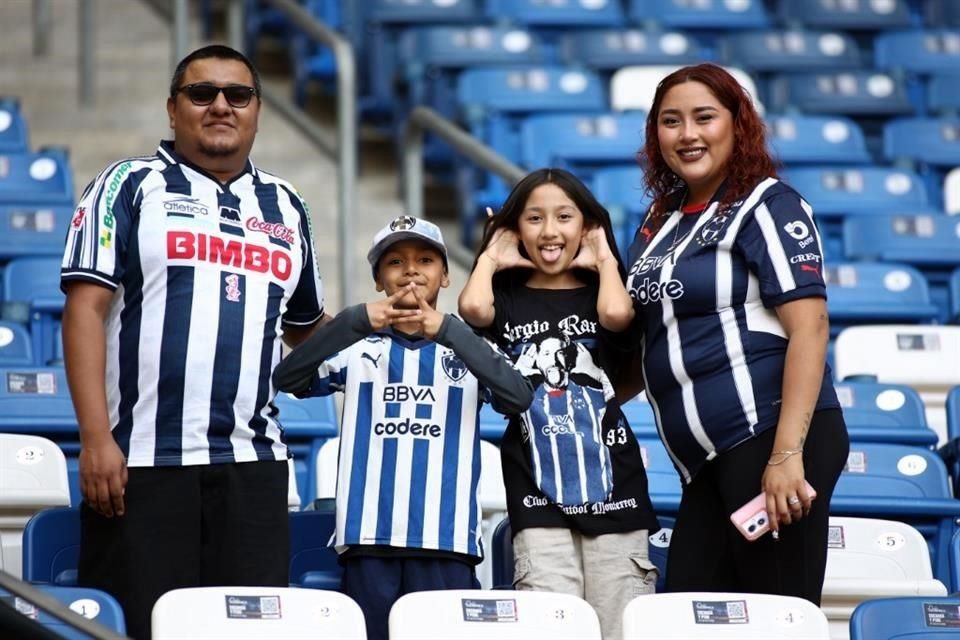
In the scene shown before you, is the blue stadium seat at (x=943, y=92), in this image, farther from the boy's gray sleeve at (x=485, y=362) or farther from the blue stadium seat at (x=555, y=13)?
the boy's gray sleeve at (x=485, y=362)

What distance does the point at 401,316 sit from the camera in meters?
3.37

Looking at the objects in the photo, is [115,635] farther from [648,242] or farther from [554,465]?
[648,242]

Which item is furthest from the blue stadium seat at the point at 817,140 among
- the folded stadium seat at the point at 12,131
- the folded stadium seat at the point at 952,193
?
the folded stadium seat at the point at 12,131

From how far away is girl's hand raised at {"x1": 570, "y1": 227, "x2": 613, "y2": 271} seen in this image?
11.7 ft

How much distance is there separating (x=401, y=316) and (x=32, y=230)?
2.44 meters

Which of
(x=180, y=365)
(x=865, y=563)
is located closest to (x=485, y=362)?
(x=180, y=365)

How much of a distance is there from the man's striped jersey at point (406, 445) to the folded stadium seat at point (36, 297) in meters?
1.54

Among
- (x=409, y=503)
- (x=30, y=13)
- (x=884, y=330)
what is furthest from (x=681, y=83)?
(x=30, y=13)

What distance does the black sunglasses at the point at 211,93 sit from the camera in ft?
11.2

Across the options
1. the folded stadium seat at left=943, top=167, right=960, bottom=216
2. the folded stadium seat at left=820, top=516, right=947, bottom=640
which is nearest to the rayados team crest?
the folded stadium seat at left=820, top=516, right=947, bottom=640

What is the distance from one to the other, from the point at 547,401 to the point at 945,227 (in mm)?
3076

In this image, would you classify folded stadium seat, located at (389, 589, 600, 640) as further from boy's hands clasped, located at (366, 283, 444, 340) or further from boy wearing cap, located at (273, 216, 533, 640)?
boy's hands clasped, located at (366, 283, 444, 340)

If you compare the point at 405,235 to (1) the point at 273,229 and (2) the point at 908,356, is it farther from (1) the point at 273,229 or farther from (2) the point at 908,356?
(2) the point at 908,356

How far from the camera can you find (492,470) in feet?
13.7
